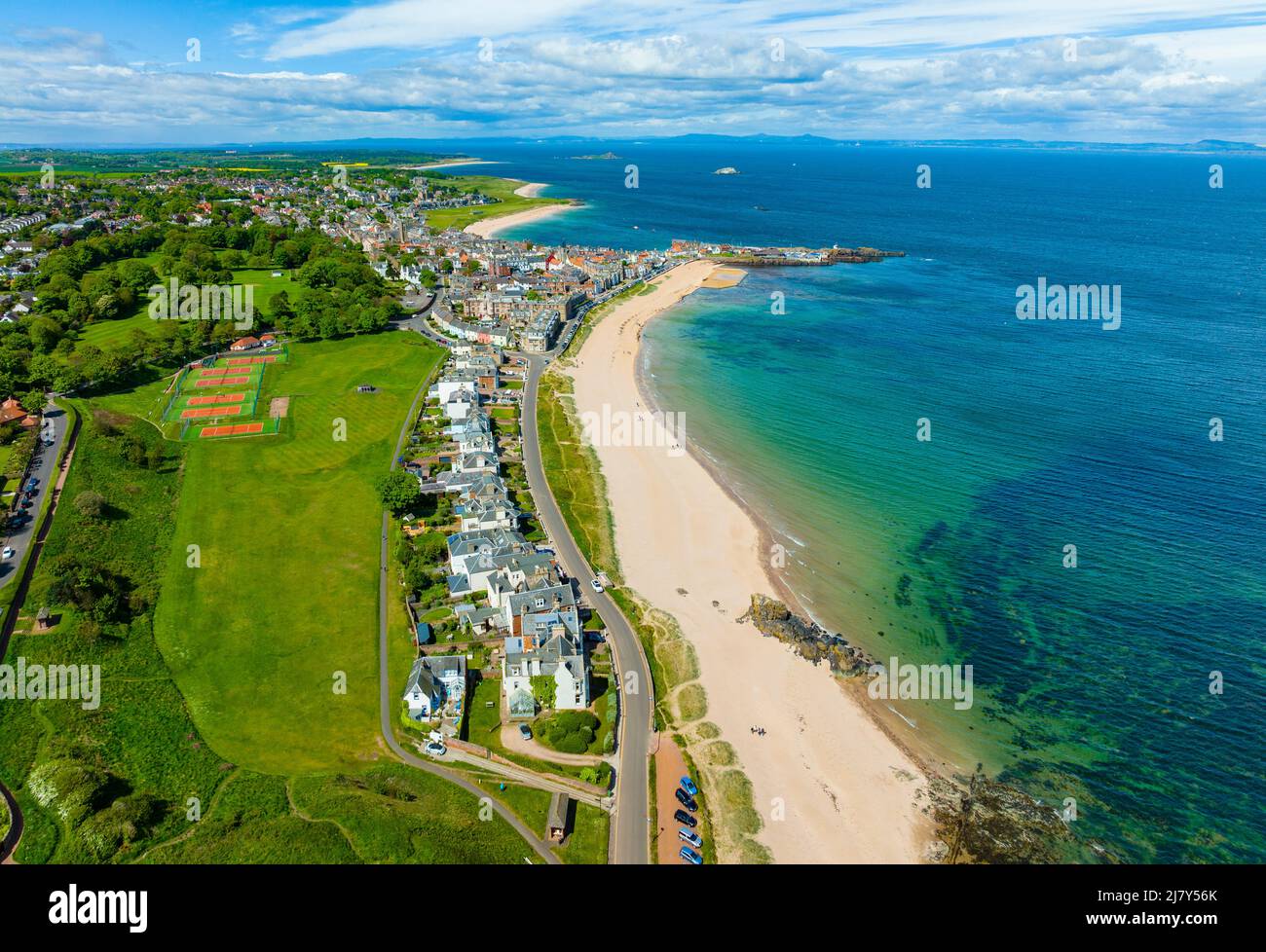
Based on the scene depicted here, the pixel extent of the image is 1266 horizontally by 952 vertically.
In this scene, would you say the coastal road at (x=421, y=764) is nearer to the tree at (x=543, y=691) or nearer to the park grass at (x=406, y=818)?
the park grass at (x=406, y=818)

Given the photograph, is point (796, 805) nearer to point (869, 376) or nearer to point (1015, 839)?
point (1015, 839)

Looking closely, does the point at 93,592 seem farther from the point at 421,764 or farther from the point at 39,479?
the point at 421,764

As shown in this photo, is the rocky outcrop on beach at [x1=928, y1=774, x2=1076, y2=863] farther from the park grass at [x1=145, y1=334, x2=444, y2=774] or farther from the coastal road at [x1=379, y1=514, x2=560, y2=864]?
the park grass at [x1=145, y1=334, x2=444, y2=774]

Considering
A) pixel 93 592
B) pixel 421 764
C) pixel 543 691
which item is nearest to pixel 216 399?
pixel 93 592

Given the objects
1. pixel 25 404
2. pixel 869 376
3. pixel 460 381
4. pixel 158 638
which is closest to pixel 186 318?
pixel 25 404

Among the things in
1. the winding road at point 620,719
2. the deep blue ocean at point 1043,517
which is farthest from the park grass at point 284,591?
the deep blue ocean at point 1043,517
